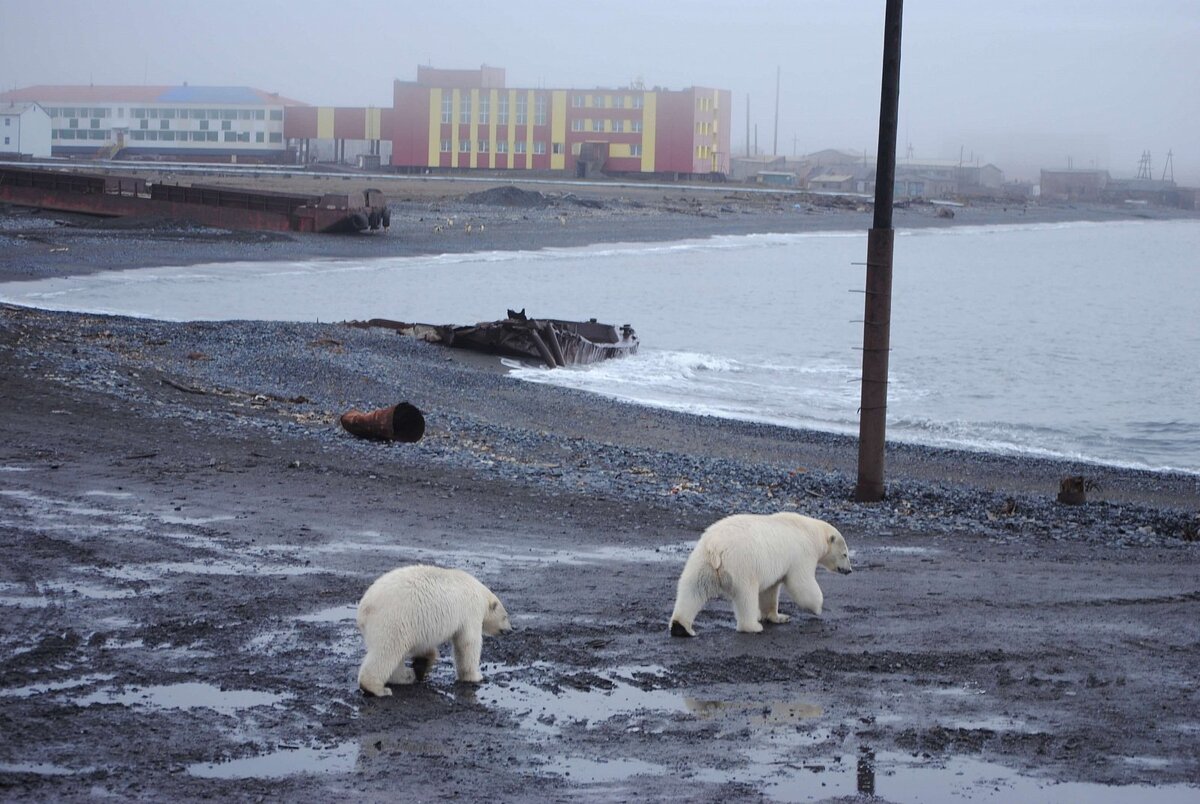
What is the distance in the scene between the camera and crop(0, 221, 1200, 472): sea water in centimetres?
2603

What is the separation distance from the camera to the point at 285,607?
7.93 m

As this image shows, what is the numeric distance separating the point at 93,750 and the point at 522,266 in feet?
167

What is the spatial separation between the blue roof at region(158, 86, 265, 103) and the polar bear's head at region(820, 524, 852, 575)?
131068 millimetres

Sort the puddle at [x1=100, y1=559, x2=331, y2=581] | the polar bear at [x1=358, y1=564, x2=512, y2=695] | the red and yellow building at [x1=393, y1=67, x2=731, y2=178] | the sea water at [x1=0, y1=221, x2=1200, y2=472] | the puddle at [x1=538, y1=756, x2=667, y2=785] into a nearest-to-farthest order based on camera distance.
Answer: the puddle at [x1=538, y1=756, x2=667, y2=785] < the polar bear at [x1=358, y1=564, x2=512, y2=695] < the puddle at [x1=100, y1=559, x2=331, y2=581] < the sea water at [x1=0, y1=221, x2=1200, y2=472] < the red and yellow building at [x1=393, y1=67, x2=731, y2=178]

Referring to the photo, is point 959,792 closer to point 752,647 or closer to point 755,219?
point 752,647

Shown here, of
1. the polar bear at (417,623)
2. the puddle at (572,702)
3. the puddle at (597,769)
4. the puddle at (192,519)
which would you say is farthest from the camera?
the puddle at (192,519)

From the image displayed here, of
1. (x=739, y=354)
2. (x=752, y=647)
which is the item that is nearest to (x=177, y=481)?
(x=752, y=647)

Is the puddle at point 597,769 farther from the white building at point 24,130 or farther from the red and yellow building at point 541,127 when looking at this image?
the white building at point 24,130

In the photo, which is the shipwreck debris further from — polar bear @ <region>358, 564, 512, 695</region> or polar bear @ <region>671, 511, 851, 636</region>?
polar bear @ <region>358, 564, 512, 695</region>

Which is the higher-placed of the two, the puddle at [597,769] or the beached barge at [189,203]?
the beached barge at [189,203]

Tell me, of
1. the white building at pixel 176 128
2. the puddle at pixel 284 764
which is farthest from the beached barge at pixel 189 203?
the white building at pixel 176 128

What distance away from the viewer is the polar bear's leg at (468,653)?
6770 millimetres

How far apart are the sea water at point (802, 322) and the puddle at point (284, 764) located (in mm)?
9675

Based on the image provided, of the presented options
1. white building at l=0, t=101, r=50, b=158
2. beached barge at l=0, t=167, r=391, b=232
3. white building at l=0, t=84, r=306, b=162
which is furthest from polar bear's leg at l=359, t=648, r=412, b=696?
white building at l=0, t=84, r=306, b=162
